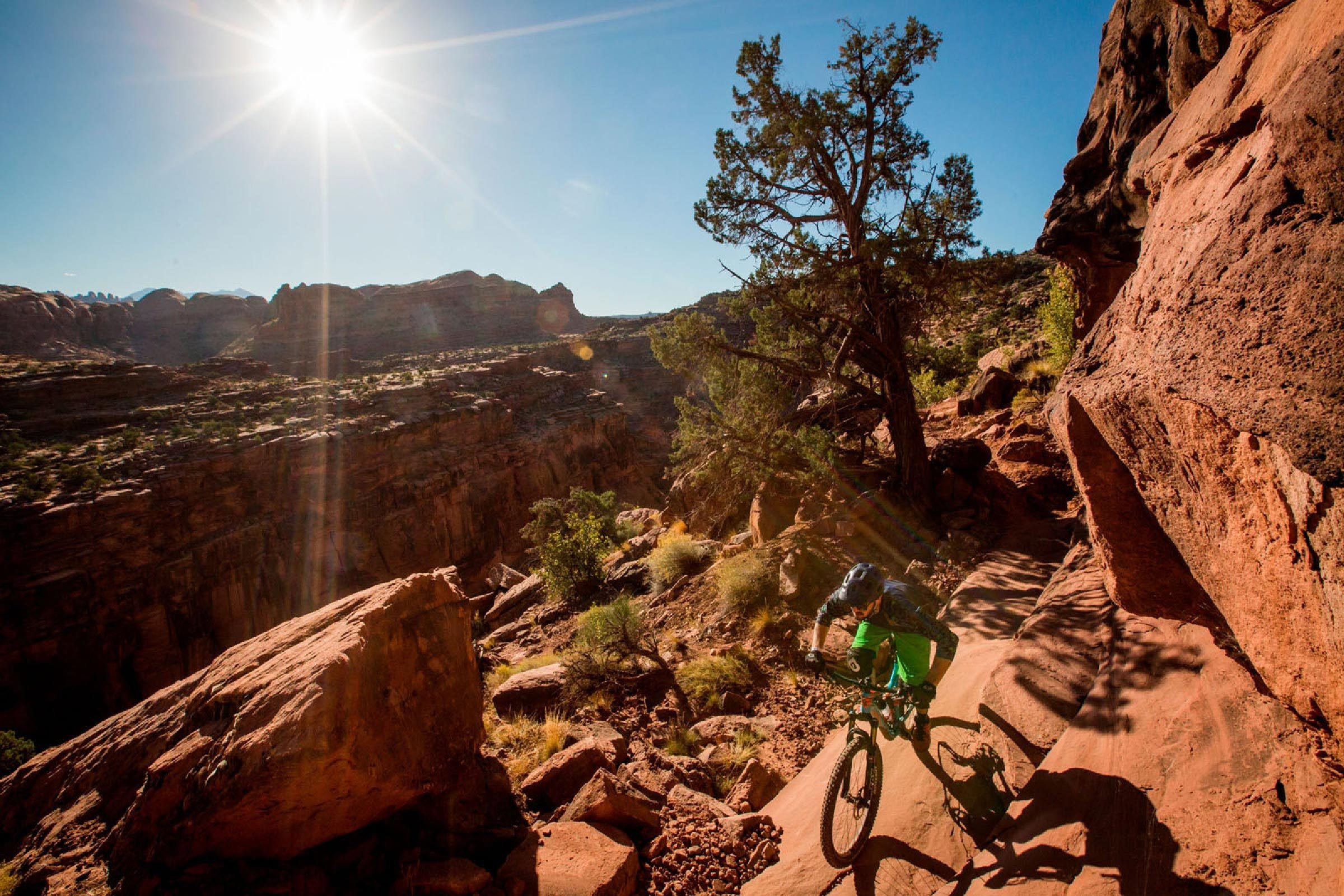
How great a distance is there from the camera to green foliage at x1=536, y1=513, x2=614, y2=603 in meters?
14.1

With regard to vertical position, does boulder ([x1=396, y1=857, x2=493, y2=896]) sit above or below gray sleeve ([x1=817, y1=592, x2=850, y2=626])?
below

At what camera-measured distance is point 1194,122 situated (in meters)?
3.04

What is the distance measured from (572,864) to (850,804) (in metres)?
1.91

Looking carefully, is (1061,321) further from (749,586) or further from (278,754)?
(278,754)

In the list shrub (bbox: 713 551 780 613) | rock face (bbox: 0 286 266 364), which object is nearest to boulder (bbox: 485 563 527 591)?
shrub (bbox: 713 551 780 613)

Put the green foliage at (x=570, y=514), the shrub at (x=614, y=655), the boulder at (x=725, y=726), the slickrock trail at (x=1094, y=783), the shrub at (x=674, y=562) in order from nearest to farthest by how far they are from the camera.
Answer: the slickrock trail at (x=1094, y=783) < the boulder at (x=725, y=726) < the shrub at (x=614, y=655) < the shrub at (x=674, y=562) < the green foliage at (x=570, y=514)

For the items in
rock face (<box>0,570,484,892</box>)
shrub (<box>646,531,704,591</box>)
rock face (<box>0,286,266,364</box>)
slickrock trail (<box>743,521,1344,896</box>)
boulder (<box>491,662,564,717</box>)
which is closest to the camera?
slickrock trail (<box>743,521,1344,896</box>)

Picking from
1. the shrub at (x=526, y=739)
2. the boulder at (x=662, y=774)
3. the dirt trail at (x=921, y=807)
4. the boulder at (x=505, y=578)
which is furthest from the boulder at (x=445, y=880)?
the boulder at (x=505, y=578)

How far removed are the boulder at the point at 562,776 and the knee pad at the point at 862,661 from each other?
2259 mm

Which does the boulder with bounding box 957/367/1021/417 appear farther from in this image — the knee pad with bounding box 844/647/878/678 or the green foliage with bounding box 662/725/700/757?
the knee pad with bounding box 844/647/878/678

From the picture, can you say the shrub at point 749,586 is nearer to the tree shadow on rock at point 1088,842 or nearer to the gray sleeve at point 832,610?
the gray sleeve at point 832,610

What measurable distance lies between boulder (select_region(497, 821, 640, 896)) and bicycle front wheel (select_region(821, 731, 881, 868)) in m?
1.33

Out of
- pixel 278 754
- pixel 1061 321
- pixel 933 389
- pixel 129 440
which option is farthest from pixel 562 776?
pixel 129 440

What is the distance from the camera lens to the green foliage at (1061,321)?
47.6 feet
